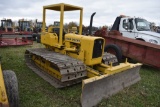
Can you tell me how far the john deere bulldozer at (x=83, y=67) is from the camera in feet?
15.4

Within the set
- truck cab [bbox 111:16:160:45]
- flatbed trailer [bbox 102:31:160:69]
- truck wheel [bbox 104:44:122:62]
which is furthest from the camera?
truck cab [bbox 111:16:160:45]

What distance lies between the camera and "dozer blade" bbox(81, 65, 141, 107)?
4340 mm

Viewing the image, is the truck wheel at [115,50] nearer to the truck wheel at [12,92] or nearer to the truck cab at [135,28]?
the truck cab at [135,28]

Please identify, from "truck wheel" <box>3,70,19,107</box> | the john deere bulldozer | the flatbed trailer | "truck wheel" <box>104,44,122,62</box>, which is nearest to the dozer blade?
the john deere bulldozer

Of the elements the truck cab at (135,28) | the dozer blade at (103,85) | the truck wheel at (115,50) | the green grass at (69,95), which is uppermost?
the truck cab at (135,28)

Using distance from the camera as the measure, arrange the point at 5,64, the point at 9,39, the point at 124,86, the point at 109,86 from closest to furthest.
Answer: the point at 109,86, the point at 124,86, the point at 5,64, the point at 9,39

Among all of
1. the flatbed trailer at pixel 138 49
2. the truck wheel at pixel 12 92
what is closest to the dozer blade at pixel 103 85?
the truck wheel at pixel 12 92

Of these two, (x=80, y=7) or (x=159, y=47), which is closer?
(x=80, y=7)

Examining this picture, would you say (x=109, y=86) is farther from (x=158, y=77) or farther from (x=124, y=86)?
(x=158, y=77)

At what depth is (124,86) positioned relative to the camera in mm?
5719

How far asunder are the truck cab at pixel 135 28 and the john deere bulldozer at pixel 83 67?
3.57m

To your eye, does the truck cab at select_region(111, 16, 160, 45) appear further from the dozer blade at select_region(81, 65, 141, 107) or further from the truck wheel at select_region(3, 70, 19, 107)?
the truck wheel at select_region(3, 70, 19, 107)

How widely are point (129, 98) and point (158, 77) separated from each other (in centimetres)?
279

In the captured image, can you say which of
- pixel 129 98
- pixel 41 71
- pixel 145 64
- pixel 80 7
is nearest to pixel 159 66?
pixel 145 64
